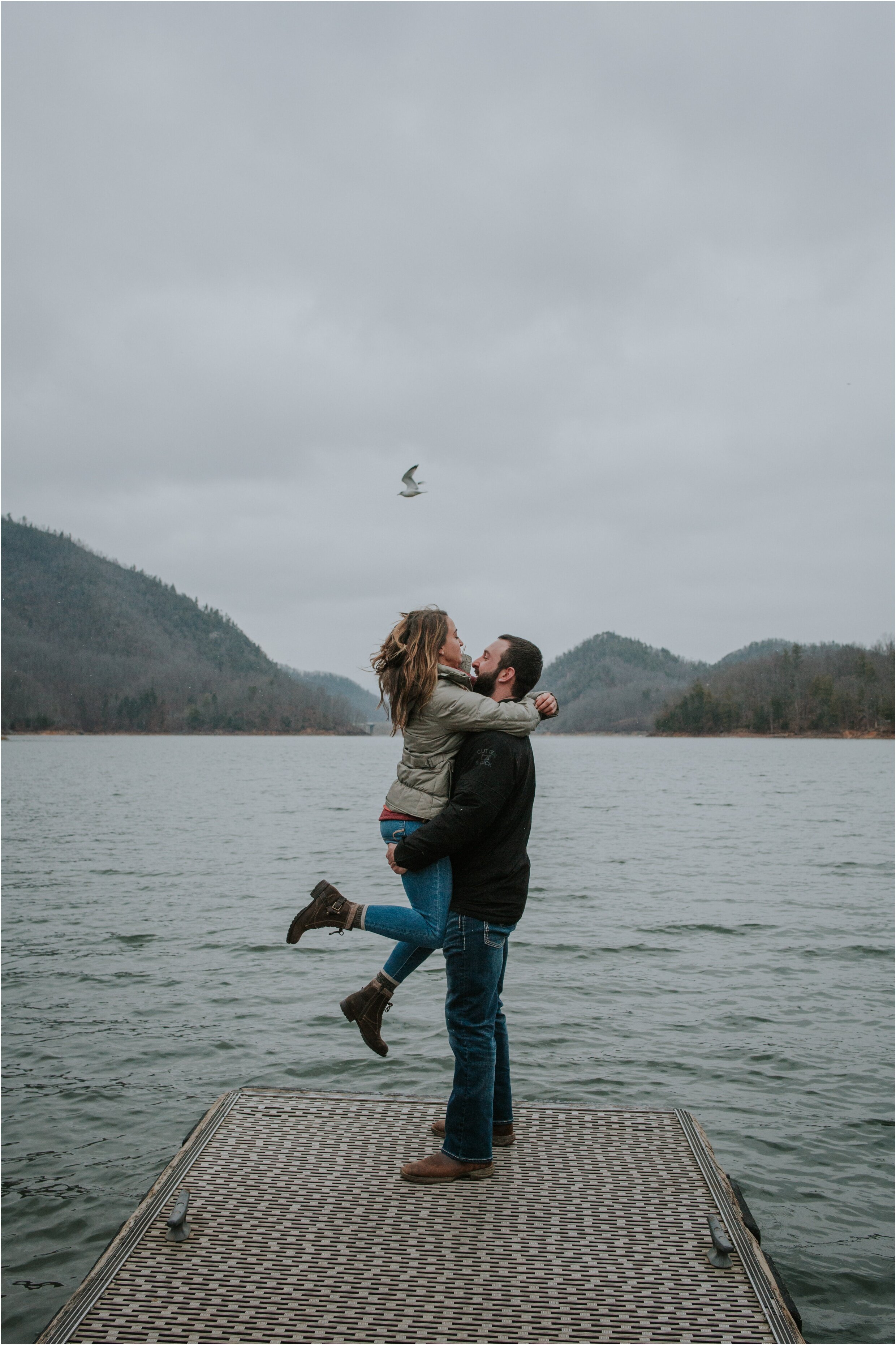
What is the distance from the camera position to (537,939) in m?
16.6

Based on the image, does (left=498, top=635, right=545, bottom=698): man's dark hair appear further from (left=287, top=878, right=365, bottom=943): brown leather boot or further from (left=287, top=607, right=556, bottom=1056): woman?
(left=287, top=878, right=365, bottom=943): brown leather boot

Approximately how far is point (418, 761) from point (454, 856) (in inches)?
22.3

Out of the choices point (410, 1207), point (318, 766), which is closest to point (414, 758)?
point (410, 1207)

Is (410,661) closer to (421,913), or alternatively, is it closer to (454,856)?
(454,856)

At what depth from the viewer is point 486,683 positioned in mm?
5441

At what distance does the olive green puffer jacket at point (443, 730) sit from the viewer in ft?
16.4

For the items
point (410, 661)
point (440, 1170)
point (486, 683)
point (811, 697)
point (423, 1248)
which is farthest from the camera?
point (811, 697)

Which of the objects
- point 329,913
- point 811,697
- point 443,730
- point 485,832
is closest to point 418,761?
point 443,730

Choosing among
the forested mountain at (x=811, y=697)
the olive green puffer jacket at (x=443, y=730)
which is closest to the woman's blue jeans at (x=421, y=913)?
the olive green puffer jacket at (x=443, y=730)

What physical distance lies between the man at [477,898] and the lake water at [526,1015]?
7.86 feet

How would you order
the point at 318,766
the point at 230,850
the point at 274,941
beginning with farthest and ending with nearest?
1. the point at 318,766
2. the point at 230,850
3. the point at 274,941

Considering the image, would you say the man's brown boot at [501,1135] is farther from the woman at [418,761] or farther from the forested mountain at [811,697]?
the forested mountain at [811,697]

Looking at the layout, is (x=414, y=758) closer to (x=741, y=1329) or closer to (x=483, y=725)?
(x=483, y=725)

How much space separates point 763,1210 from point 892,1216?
101cm
